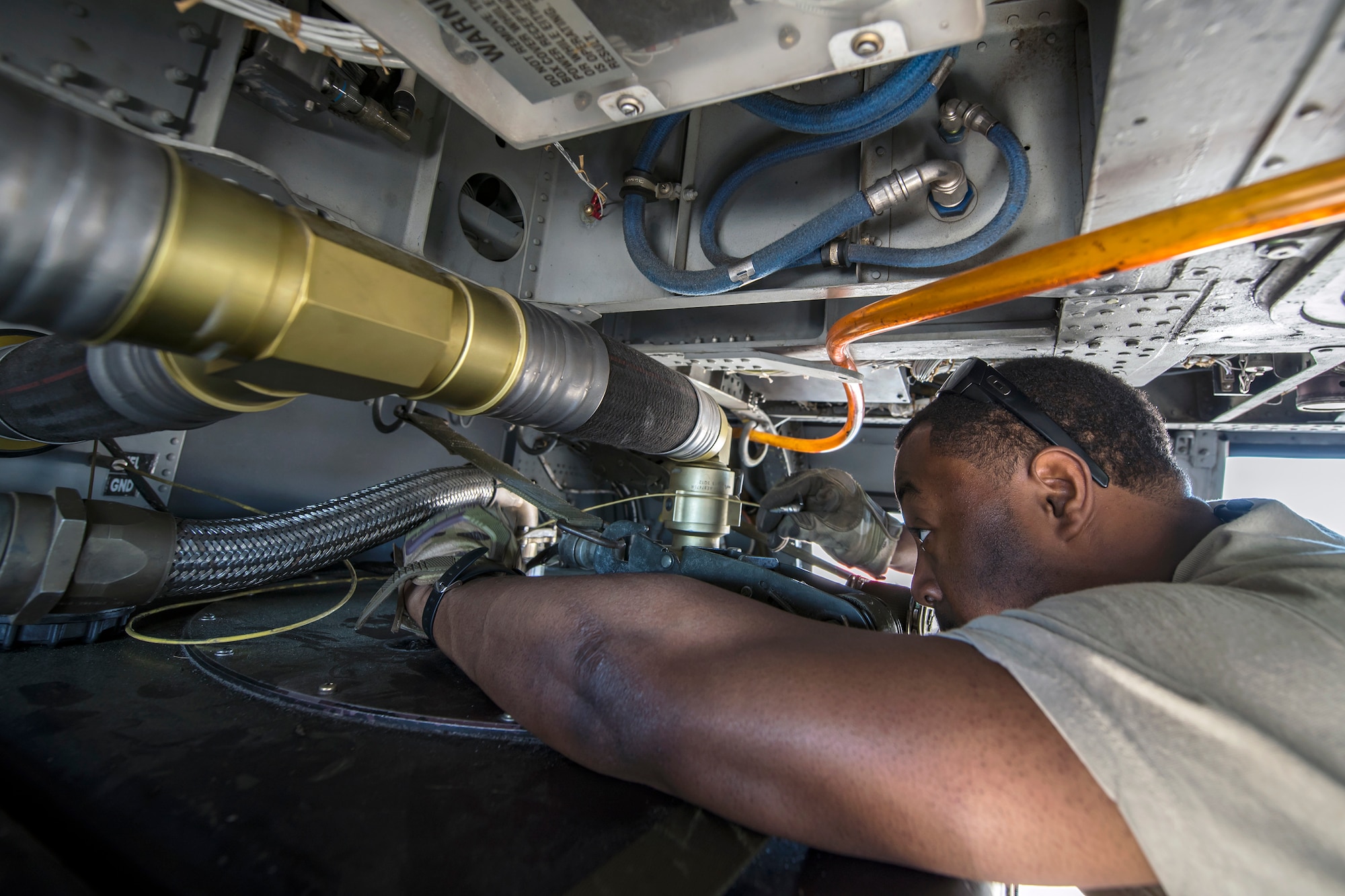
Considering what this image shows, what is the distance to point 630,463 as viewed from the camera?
6.25ft

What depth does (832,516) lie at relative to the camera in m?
1.64

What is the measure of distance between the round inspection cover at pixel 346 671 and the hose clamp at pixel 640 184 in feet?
2.92

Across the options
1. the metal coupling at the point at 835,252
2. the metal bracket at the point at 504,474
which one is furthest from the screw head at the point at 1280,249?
the metal bracket at the point at 504,474

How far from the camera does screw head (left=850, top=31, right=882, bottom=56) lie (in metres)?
0.58

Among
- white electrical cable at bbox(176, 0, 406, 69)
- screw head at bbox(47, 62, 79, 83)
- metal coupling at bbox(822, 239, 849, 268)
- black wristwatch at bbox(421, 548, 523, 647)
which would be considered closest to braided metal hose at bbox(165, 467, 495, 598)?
black wristwatch at bbox(421, 548, 523, 647)

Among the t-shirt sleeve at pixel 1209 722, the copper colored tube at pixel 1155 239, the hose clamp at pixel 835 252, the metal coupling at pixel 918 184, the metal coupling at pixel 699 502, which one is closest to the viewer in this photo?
the t-shirt sleeve at pixel 1209 722

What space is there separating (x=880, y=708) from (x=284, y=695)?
0.66 m

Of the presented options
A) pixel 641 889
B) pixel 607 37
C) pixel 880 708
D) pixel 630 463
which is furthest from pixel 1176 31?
pixel 630 463

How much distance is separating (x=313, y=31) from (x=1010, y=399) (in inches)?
39.7

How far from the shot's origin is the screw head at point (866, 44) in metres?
0.58

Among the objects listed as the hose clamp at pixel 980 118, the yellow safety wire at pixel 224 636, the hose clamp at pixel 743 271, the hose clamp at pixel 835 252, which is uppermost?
the hose clamp at pixel 980 118

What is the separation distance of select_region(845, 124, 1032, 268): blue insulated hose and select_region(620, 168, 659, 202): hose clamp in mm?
393

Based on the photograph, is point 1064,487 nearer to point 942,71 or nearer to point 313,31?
point 942,71

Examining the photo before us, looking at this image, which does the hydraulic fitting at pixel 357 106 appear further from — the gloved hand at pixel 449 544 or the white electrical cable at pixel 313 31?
the gloved hand at pixel 449 544
